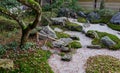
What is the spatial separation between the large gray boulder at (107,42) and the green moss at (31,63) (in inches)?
156

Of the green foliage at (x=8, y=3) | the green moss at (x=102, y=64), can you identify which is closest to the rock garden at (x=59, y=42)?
the green moss at (x=102, y=64)

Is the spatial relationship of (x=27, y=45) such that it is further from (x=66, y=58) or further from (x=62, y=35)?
(x=62, y=35)

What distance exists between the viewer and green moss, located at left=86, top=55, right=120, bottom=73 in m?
11.4

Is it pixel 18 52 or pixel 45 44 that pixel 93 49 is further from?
pixel 18 52

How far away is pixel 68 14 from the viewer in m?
19.2

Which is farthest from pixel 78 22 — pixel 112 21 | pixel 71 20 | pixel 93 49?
pixel 93 49

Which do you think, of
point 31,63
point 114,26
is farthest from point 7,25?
point 114,26

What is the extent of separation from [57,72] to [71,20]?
780cm

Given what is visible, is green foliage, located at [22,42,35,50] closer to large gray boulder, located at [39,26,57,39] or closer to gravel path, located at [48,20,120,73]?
gravel path, located at [48,20,120,73]

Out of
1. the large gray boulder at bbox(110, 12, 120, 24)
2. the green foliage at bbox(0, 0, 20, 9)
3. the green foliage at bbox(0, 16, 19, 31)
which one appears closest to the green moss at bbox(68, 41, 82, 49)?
the green foliage at bbox(0, 16, 19, 31)

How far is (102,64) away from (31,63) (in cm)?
341

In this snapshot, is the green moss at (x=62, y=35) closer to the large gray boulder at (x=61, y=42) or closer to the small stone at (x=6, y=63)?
the large gray boulder at (x=61, y=42)

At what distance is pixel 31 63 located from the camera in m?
11.3

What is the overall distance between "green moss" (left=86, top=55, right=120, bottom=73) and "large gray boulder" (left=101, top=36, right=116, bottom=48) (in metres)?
1.42
